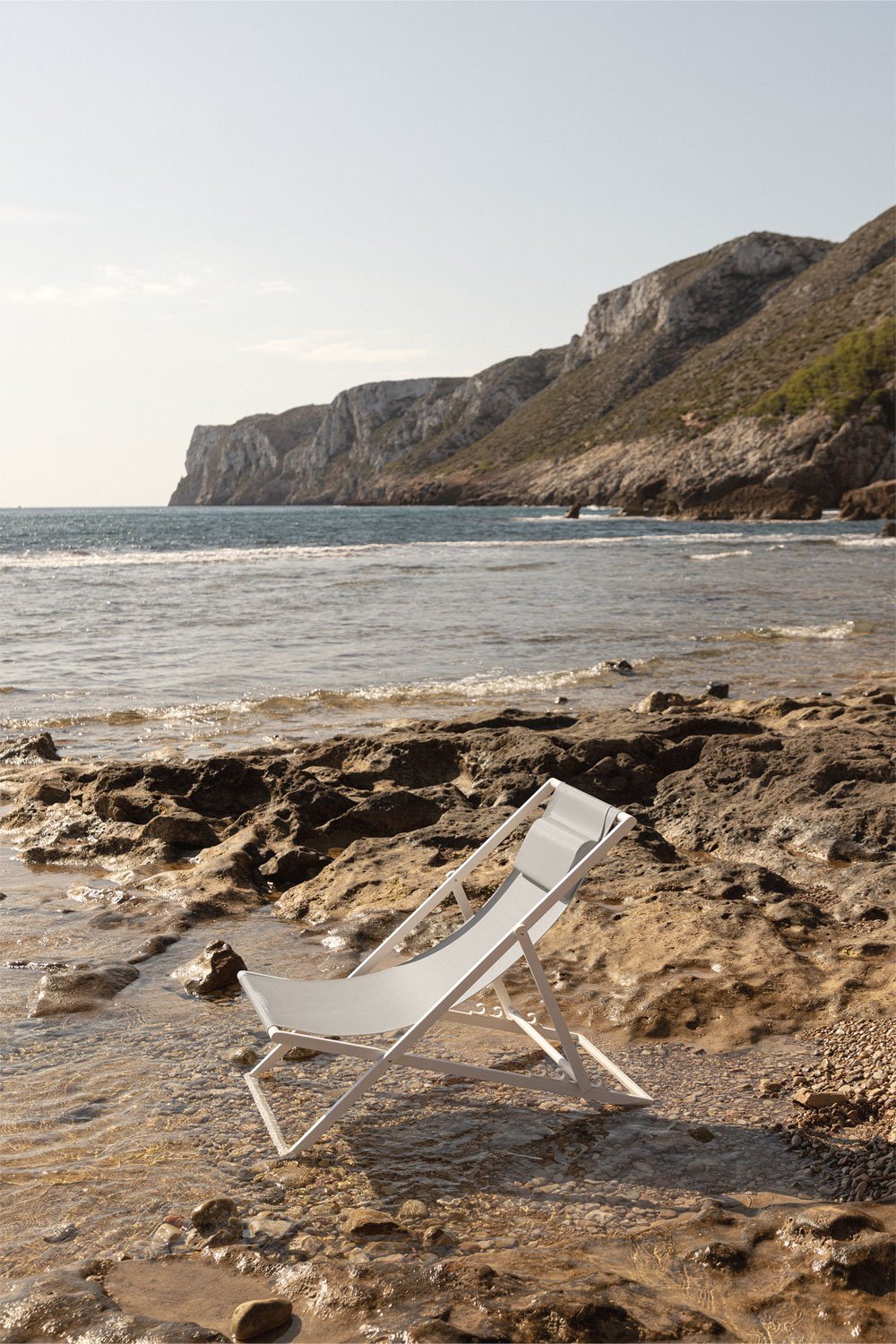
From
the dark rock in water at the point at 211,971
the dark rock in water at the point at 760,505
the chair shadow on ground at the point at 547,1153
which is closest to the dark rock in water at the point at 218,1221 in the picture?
the chair shadow on ground at the point at 547,1153

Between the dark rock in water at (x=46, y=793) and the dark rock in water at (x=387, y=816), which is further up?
the dark rock in water at (x=46, y=793)

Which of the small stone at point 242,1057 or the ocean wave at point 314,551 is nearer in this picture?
the small stone at point 242,1057

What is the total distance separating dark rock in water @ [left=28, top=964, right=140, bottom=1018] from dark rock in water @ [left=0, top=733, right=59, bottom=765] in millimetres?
4318

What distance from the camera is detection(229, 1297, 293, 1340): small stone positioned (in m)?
2.22

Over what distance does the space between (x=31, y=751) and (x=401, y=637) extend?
7.51 metres

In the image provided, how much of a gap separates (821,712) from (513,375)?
121m

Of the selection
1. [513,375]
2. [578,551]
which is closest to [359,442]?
[513,375]

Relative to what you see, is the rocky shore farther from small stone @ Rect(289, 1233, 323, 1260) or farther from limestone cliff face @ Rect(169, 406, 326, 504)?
limestone cliff face @ Rect(169, 406, 326, 504)

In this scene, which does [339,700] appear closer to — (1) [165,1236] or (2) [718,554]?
(1) [165,1236]

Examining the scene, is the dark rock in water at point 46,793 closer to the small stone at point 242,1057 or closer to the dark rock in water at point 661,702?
the small stone at point 242,1057

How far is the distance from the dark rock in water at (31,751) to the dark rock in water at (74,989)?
432 cm

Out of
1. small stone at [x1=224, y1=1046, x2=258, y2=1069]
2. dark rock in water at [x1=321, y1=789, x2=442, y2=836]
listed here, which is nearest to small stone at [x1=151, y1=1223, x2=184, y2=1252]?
small stone at [x1=224, y1=1046, x2=258, y2=1069]

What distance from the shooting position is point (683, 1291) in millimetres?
2396

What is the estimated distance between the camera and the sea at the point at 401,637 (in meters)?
10.2
